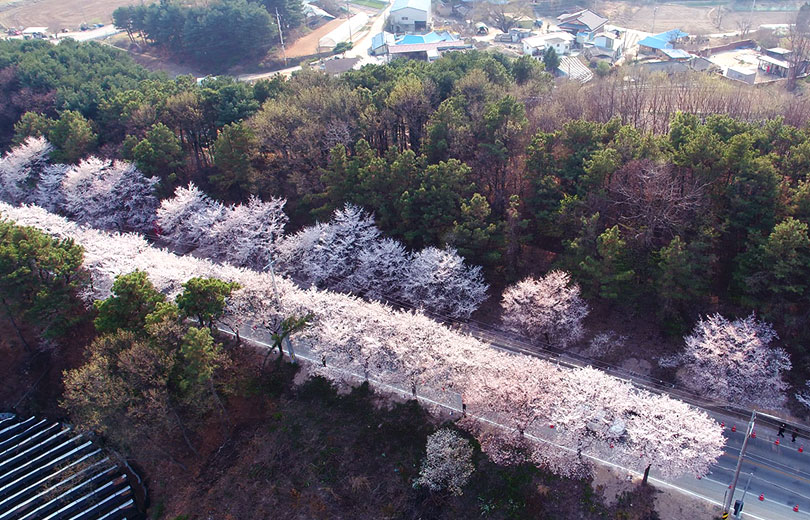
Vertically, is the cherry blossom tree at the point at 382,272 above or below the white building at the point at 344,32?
below

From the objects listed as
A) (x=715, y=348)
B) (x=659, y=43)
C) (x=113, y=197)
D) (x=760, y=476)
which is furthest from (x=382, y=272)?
(x=659, y=43)

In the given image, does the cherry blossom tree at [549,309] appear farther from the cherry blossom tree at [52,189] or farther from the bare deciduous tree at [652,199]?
the cherry blossom tree at [52,189]

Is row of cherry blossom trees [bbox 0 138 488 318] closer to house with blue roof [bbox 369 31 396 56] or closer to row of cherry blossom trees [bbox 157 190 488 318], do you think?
row of cherry blossom trees [bbox 157 190 488 318]

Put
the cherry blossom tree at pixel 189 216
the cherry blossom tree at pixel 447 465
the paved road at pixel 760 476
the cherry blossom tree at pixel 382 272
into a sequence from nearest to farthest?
the paved road at pixel 760 476, the cherry blossom tree at pixel 447 465, the cherry blossom tree at pixel 382 272, the cherry blossom tree at pixel 189 216

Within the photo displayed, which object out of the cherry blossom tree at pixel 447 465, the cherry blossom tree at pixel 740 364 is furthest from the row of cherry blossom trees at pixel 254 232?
the cherry blossom tree at pixel 740 364

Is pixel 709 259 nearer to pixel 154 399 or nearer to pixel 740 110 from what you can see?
pixel 740 110

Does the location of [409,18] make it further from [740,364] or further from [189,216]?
[740,364]
